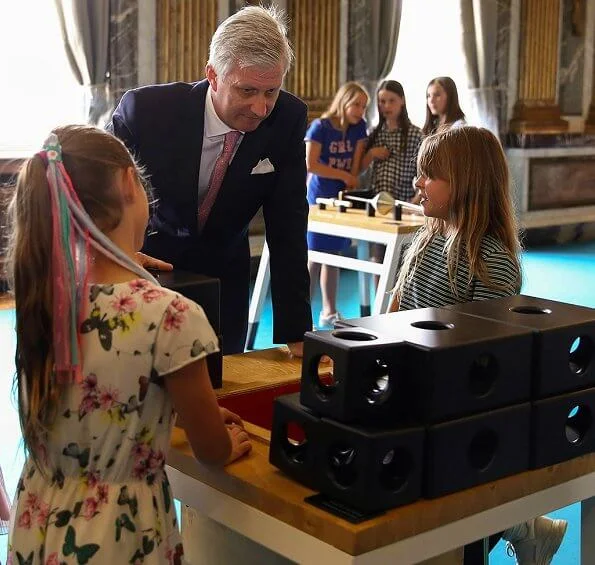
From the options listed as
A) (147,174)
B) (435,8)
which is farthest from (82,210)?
(435,8)

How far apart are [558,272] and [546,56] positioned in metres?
2.74

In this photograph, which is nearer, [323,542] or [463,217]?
[323,542]

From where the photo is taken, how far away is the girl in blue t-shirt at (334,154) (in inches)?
251

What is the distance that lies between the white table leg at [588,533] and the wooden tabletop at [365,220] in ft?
10.2

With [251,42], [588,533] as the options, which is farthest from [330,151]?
[588,533]

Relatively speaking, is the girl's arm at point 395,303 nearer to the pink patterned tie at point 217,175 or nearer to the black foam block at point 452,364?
the pink patterned tie at point 217,175

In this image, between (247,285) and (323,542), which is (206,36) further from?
(323,542)

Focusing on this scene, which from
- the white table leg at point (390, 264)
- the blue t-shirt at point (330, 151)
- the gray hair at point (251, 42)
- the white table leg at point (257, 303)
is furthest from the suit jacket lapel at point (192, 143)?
the blue t-shirt at point (330, 151)

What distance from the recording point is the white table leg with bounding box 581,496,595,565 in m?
2.03

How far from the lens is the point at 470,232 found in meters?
2.49

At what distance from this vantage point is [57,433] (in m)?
1.65

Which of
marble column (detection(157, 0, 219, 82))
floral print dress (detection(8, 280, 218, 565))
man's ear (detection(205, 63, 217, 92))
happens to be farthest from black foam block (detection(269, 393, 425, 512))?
marble column (detection(157, 0, 219, 82))

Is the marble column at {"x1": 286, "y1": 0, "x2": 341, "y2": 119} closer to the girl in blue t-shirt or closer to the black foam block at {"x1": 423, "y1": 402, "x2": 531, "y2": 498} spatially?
the girl in blue t-shirt

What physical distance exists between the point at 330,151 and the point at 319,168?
253mm
